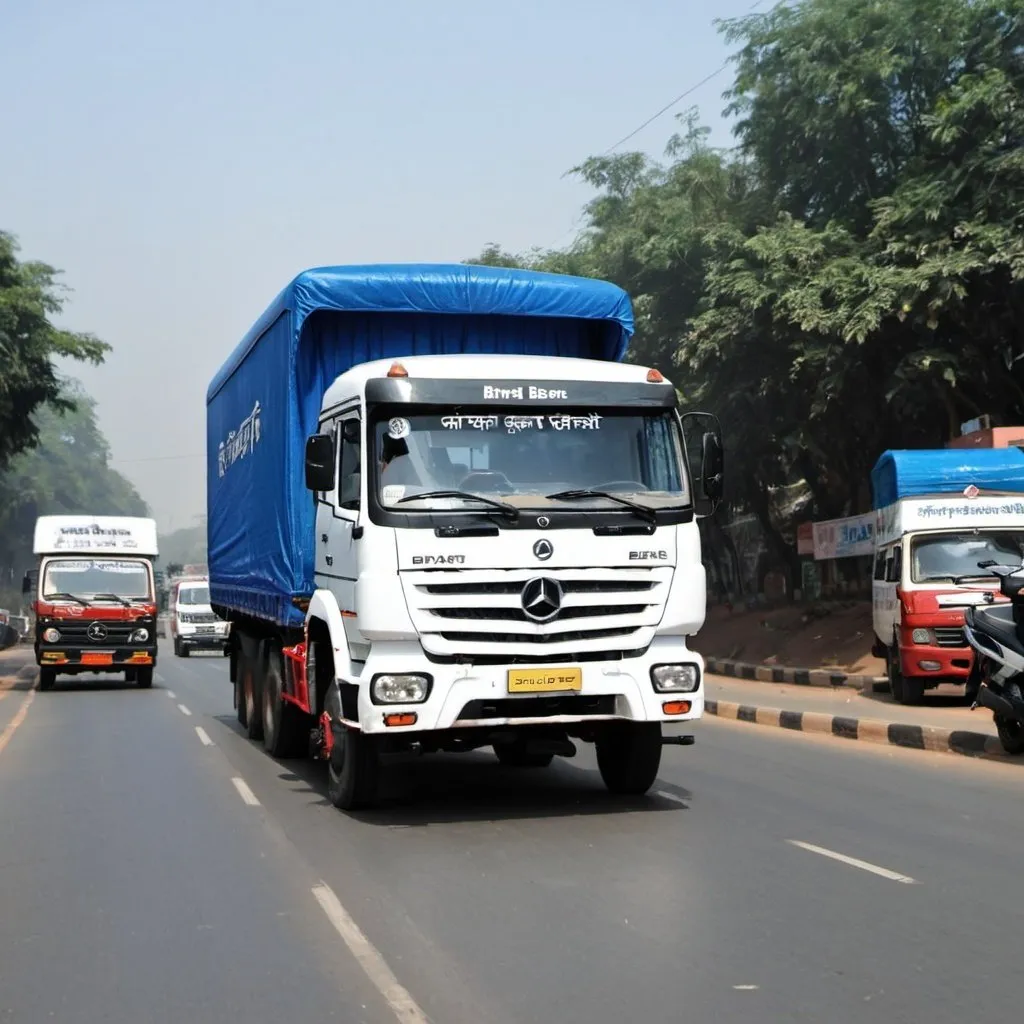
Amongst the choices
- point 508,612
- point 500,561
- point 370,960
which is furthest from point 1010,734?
point 370,960

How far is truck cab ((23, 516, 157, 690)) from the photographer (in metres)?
24.4

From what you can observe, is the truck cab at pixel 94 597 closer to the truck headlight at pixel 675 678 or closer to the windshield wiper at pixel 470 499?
the windshield wiper at pixel 470 499

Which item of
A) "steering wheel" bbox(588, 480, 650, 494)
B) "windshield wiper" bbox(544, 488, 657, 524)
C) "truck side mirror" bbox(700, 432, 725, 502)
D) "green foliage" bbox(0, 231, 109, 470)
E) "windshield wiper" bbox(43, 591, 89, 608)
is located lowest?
"windshield wiper" bbox(43, 591, 89, 608)

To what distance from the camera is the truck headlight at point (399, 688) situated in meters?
8.28

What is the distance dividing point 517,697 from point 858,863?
6.95 feet

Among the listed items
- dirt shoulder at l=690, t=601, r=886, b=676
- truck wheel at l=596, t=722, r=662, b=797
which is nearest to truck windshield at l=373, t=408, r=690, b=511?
truck wheel at l=596, t=722, r=662, b=797

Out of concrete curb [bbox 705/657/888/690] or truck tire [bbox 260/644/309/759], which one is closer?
truck tire [bbox 260/644/309/759]

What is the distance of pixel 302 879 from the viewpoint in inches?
283

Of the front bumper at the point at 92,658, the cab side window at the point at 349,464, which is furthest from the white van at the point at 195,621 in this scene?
the cab side window at the point at 349,464

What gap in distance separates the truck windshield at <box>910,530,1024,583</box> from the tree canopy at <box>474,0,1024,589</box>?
5206 mm

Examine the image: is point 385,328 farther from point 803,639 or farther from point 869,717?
point 803,639

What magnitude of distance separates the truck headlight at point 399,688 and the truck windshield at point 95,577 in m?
17.6

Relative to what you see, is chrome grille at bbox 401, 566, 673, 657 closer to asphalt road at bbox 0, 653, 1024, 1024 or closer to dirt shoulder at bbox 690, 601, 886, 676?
asphalt road at bbox 0, 653, 1024, 1024

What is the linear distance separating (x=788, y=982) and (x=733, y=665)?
2281 cm
